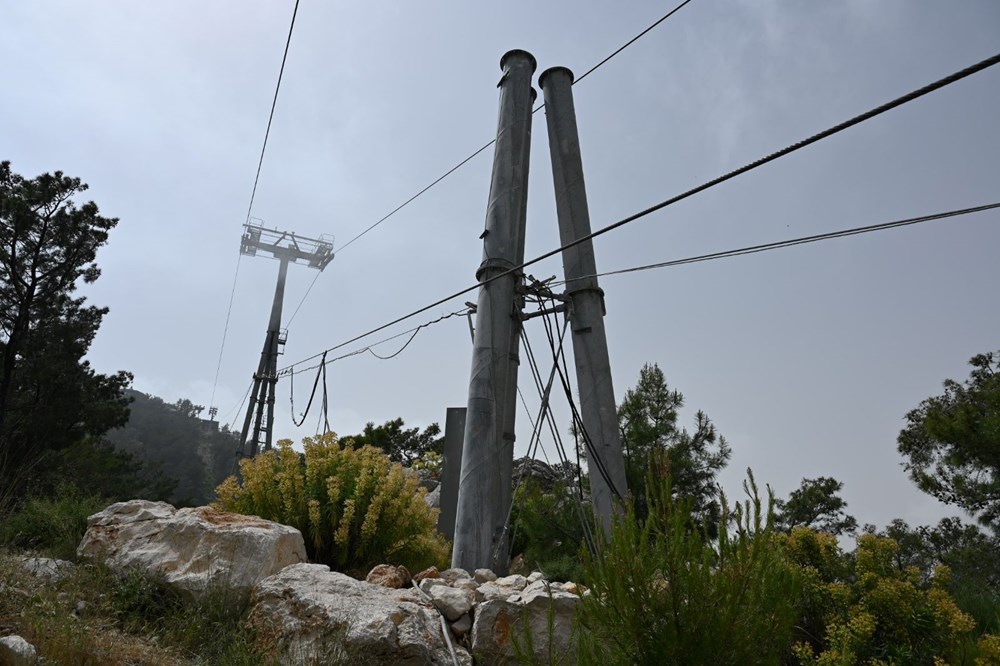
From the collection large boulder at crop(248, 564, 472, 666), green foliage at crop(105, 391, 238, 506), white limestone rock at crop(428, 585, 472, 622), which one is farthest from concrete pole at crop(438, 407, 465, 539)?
green foliage at crop(105, 391, 238, 506)

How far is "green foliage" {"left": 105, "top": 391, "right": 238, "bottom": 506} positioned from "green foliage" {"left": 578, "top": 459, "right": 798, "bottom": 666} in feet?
151

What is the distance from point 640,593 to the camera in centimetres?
289

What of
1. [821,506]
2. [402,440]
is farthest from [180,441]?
[821,506]

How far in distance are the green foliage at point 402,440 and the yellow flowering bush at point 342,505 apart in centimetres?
1714

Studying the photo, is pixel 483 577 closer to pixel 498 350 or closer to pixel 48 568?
pixel 498 350

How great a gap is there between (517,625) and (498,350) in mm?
2712

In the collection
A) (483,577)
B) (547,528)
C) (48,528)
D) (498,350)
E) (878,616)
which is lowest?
(878,616)

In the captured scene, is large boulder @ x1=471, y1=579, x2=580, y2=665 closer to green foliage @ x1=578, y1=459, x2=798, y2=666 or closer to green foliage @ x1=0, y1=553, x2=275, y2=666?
green foliage @ x1=578, y1=459, x2=798, y2=666

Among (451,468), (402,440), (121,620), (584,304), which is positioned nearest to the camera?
(121,620)

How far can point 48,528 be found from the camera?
606 cm

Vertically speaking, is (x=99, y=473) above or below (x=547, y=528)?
above

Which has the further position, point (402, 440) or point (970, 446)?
point (402, 440)

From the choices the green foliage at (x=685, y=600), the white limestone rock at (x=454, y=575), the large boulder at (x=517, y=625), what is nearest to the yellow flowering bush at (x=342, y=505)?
the white limestone rock at (x=454, y=575)

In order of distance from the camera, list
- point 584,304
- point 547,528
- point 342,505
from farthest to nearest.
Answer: point 547,528, point 584,304, point 342,505
